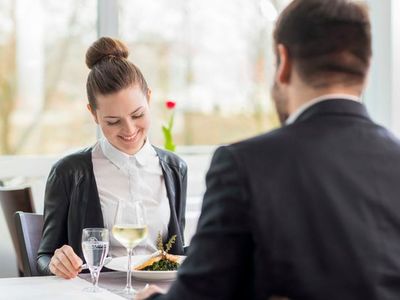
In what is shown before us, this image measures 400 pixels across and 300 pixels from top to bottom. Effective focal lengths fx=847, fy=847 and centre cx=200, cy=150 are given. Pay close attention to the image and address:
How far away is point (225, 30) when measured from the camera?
4371 mm

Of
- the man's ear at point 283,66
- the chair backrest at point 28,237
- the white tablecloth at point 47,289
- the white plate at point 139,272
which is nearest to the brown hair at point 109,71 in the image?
the chair backrest at point 28,237

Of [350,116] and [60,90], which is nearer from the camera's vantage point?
[350,116]

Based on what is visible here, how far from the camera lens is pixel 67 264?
233 cm

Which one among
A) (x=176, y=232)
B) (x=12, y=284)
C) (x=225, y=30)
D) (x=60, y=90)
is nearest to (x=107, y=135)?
(x=176, y=232)

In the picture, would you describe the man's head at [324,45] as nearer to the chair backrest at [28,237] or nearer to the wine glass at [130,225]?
the wine glass at [130,225]

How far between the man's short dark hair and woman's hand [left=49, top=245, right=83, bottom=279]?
3.72ft

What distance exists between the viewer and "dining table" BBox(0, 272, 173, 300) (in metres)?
2.12

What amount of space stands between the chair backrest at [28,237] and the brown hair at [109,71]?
438 millimetres

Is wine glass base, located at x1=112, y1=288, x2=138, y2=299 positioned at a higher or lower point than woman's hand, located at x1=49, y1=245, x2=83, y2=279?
lower

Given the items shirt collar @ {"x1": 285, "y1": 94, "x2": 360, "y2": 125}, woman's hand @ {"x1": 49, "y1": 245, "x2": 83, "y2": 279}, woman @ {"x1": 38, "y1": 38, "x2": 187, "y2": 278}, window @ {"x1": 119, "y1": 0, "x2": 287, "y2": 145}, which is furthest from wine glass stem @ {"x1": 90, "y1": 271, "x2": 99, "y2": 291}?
window @ {"x1": 119, "y1": 0, "x2": 287, "y2": 145}

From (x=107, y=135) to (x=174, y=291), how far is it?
1.50 meters

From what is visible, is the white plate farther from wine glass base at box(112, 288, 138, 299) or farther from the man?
the man

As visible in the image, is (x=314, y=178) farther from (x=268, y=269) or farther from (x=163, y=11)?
(x=163, y=11)

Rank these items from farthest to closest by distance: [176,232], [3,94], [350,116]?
[3,94] → [176,232] → [350,116]
